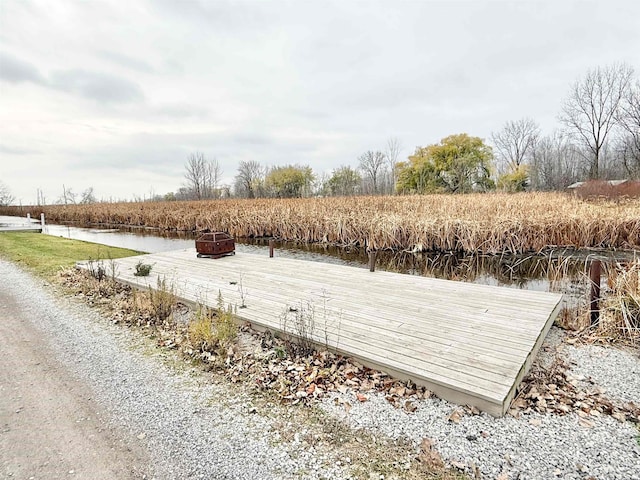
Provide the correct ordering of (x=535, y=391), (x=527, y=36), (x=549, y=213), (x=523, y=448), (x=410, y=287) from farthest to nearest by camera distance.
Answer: (x=527, y=36) < (x=549, y=213) < (x=410, y=287) < (x=535, y=391) < (x=523, y=448)

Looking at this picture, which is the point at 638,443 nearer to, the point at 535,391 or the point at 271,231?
the point at 535,391

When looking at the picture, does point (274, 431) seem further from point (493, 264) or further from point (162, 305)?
point (493, 264)

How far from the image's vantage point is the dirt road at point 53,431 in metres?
1.77

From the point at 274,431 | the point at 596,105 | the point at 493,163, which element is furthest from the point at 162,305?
the point at 493,163

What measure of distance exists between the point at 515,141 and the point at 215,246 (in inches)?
1576

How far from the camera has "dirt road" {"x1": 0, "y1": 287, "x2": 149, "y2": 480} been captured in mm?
1774

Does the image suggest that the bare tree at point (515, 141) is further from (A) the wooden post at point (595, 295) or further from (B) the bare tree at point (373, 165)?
(A) the wooden post at point (595, 295)

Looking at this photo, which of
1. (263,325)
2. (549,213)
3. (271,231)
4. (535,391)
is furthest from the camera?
(271,231)

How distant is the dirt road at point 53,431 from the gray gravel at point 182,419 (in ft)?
0.30

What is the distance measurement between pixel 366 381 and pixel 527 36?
676 inches

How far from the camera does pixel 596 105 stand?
985 inches

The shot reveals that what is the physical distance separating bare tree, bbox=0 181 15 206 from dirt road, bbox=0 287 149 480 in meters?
47.1

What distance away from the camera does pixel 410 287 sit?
4391mm

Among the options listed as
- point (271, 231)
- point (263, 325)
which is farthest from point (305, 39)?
point (263, 325)
